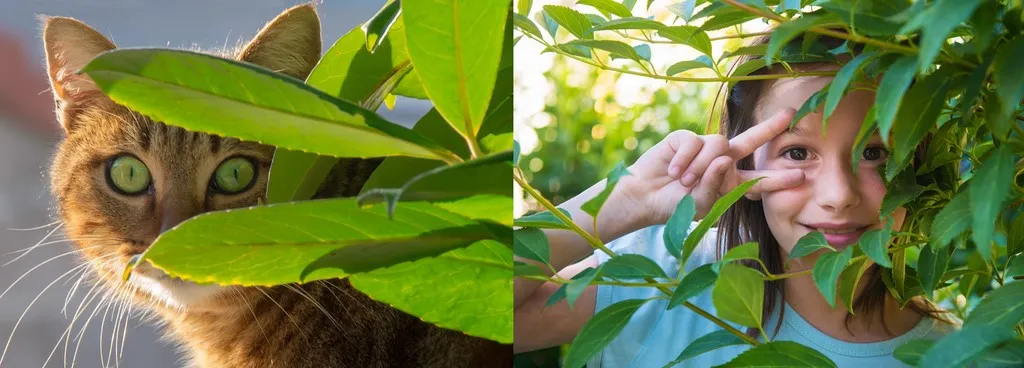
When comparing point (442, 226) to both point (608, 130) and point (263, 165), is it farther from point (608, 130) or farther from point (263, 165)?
point (608, 130)

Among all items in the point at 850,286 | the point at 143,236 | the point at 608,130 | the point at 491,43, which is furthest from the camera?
the point at 608,130

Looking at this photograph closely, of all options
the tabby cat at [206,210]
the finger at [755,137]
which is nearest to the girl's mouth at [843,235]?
the finger at [755,137]

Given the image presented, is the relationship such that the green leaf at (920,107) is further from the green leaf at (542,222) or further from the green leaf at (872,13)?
the green leaf at (542,222)

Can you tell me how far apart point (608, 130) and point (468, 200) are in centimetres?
165

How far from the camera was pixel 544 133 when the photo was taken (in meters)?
2.04

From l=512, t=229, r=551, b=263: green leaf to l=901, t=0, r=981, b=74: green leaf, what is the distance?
0.23m

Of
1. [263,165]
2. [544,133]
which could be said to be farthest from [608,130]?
[263,165]

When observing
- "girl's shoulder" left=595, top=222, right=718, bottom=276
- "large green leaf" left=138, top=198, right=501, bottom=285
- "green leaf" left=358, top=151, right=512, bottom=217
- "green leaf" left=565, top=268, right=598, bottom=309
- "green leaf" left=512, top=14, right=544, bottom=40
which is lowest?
"girl's shoulder" left=595, top=222, right=718, bottom=276

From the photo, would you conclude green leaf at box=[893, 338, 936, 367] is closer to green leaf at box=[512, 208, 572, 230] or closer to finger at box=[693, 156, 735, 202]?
green leaf at box=[512, 208, 572, 230]

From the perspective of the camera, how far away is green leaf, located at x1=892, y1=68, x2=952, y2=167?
1.18ft

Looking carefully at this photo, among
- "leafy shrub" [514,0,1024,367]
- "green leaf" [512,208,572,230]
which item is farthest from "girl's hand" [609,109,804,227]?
"green leaf" [512,208,572,230]

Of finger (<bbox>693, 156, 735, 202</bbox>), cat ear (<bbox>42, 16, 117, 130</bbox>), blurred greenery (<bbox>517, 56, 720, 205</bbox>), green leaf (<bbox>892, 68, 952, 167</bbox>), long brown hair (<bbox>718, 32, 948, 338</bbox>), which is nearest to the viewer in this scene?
green leaf (<bbox>892, 68, 952, 167</bbox>)

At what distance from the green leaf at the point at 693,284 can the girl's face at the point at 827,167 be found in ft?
1.12

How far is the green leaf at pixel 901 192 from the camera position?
20.0 inches
